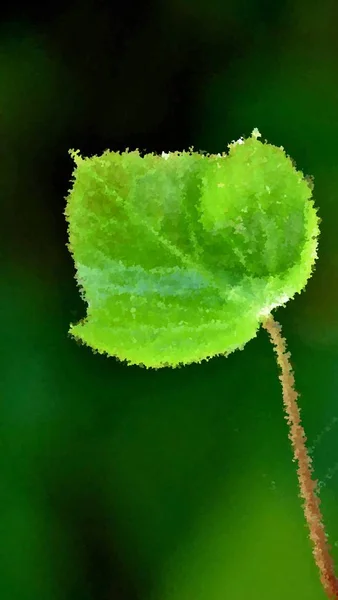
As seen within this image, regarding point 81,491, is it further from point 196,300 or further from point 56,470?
point 196,300

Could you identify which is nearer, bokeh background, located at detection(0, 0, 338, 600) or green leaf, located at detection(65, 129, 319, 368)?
green leaf, located at detection(65, 129, 319, 368)

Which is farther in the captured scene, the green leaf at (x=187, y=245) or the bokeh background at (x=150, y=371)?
the bokeh background at (x=150, y=371)

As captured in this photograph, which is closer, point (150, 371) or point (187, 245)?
point (187, 245)

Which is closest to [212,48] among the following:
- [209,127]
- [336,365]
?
[209,127]
